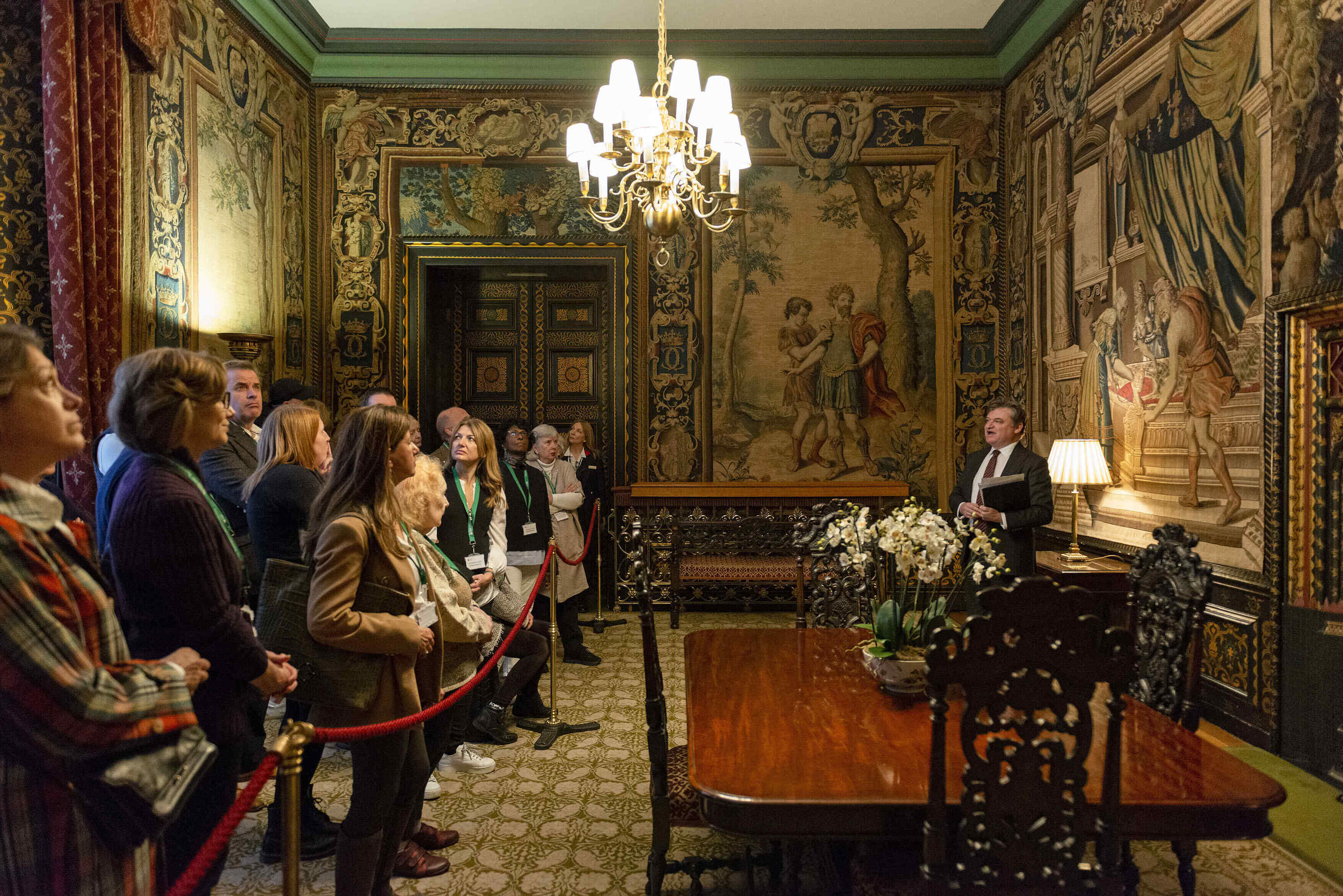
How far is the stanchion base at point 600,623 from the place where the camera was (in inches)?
267

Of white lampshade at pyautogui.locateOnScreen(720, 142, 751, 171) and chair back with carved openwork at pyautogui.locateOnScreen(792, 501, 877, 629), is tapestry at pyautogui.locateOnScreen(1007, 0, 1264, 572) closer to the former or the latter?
chair back with carved openwork at pyautogui.locateOnScreen(792, 501, 877, 629)

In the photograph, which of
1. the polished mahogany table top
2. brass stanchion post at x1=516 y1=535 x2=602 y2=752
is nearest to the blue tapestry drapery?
the polished mahogany table top

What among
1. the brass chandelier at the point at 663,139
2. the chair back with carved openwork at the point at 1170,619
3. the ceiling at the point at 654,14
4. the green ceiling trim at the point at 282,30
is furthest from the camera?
the ceiling at the point at 654,14

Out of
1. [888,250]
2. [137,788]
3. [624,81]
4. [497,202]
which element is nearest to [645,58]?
[497,202]

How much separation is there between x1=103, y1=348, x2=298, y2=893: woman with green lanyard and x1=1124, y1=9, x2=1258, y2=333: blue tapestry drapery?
191 inches

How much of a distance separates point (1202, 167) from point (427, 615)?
16.0 ft

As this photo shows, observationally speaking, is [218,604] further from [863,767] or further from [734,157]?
[734,157]

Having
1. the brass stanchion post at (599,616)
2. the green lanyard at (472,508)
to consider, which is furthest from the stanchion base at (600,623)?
the green lanyard at (472,508)

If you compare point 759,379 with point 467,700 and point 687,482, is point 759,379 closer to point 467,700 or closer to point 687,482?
point 687,482

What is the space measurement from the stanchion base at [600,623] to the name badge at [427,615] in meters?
4.13

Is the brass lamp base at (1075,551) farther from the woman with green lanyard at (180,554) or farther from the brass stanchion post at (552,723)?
the woman with green lanyard at (180,554)

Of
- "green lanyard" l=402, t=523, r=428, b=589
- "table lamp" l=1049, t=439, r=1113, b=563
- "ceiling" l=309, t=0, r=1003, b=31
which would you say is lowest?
"green lanyard" l=402, t=523, r=428, b=589

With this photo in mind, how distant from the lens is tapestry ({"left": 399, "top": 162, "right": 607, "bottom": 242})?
7867 mm

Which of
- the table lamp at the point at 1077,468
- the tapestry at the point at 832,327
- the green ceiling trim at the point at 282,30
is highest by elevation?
the green ceiling trim at the point at 282,30
